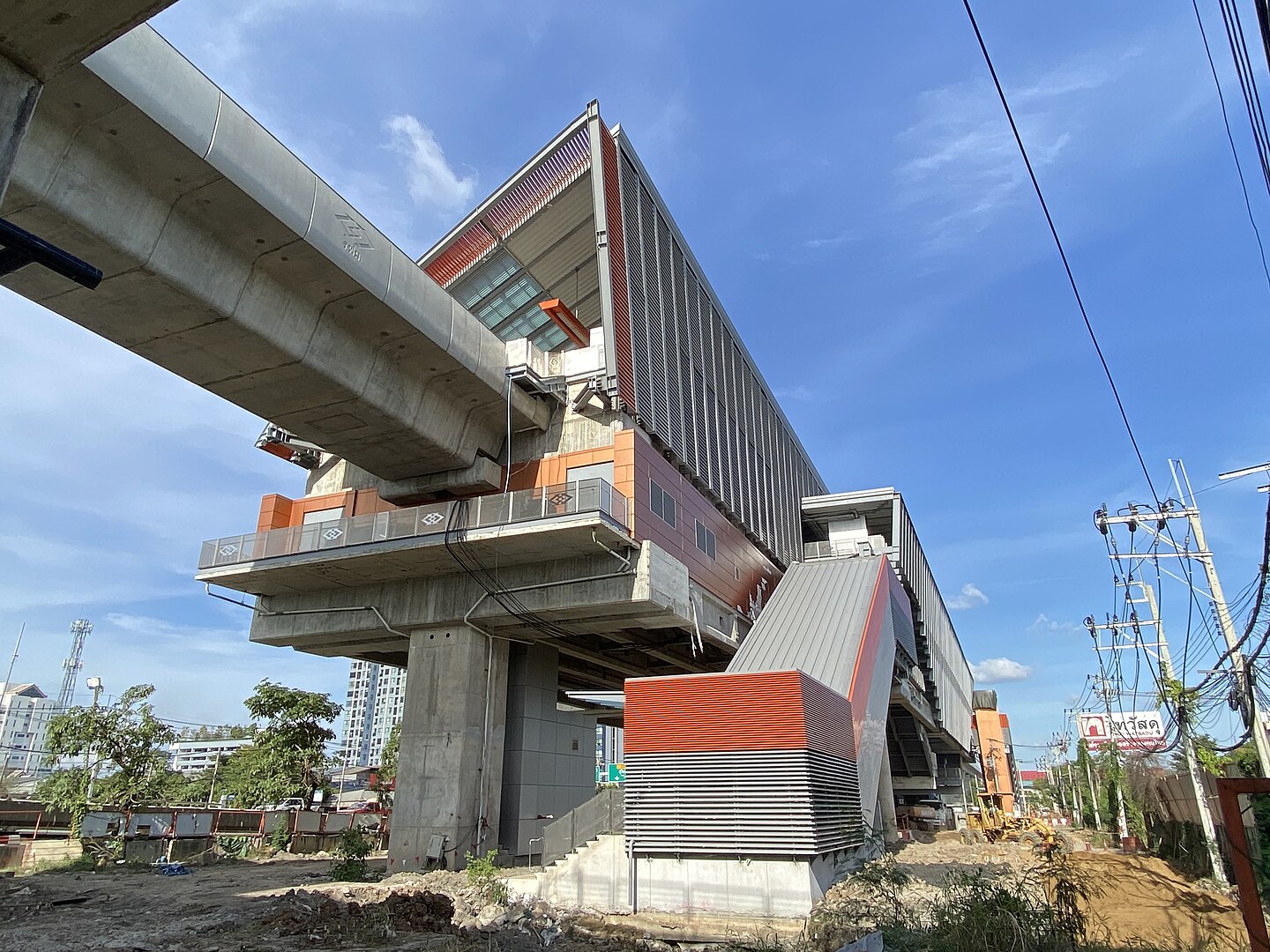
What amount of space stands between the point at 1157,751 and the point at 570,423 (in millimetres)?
24897

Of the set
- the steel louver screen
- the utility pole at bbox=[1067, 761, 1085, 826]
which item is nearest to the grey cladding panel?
the steel louver screen

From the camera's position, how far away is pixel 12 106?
6270 mm

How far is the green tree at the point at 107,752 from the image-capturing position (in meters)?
27.6

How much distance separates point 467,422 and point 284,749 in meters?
18.8

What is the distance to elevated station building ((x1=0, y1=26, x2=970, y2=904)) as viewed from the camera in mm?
15359

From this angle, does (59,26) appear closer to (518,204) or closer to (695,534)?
(695,534)

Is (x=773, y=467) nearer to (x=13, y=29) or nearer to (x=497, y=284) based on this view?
(x=497, y=284)

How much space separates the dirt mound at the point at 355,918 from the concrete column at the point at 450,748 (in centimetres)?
713

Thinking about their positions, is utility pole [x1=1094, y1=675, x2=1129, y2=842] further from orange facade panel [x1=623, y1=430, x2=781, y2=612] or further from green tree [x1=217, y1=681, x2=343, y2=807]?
green tree [x1=217, y1=681, x2=343, y2=807]

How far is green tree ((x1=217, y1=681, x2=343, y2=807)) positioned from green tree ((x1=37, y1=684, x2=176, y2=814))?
198 inches

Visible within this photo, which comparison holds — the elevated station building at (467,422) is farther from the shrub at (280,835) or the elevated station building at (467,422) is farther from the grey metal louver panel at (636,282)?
the shrub at (280,835)

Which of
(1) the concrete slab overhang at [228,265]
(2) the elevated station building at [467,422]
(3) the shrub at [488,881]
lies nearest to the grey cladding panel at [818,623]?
(2) the elevated station building at [467,422]

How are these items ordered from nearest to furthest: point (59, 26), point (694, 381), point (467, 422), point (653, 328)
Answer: point (59, 26) → point (467, 422) → point (653, 328) → point (694, 381)

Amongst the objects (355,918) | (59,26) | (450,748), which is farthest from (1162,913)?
(59,26)
